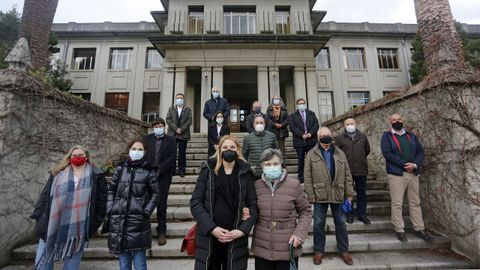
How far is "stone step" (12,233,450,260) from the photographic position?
12.3 ft

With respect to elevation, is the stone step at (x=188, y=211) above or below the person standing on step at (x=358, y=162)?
below

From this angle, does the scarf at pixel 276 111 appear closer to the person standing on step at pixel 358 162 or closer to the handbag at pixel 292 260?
the person standing on step at pixel 358 162

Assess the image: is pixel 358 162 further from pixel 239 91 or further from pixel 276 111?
pixel 239 91

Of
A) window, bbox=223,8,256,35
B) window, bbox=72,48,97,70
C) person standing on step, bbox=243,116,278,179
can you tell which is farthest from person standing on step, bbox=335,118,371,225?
window, bbox=72,48,97,70

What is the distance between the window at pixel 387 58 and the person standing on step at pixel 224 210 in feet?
65.8

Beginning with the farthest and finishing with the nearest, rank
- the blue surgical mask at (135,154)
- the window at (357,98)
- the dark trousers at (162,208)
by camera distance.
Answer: the window at (357,98) → the dark trousers at (162,208) → the blue surgical mask at (135,154)

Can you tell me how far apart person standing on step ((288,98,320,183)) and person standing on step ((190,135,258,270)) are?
→ 3.12m

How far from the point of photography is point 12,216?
3.84 metres

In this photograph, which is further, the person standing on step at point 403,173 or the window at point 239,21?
the window at point 239,21

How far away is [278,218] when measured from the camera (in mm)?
2551

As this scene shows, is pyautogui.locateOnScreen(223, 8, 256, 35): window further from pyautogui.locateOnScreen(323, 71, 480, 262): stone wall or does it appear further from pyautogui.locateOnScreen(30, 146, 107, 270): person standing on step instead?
pyautogui.locateOnScreen(30, 146, 107, 270): person standing on step

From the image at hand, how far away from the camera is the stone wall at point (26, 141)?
3.77 m

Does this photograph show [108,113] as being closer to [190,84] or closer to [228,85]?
[190,84]

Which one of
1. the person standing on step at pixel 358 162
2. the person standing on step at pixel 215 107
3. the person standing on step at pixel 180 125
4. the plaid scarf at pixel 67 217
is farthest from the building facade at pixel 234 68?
the plaid scarf at pixel 67 217
